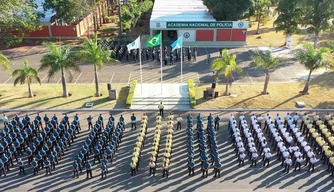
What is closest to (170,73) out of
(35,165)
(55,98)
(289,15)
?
(55,98)

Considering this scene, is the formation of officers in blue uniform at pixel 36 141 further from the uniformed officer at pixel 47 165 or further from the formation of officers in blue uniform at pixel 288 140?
the formation of officers in blue uniform at pixel 288 140

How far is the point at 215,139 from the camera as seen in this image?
21938mm

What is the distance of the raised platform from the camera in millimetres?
28062

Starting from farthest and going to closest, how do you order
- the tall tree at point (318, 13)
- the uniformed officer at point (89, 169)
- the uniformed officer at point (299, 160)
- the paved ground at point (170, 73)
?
the tall tree at point (318, 13)
the paved ground at point (170, 73)
the uniformed officer at point (299, 160)
the uniformed officer at point (89, 169)

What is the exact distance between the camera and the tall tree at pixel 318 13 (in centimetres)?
3606

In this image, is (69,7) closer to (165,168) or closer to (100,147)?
(100,147)

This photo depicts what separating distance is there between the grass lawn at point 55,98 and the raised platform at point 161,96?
121cm

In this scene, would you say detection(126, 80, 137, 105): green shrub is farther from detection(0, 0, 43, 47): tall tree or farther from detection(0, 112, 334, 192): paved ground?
detection(0, 0, 43, 47): tall tree

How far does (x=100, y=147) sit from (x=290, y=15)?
92.1 ft

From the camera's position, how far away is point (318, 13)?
36906 mm

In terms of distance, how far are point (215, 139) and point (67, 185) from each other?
358 inches

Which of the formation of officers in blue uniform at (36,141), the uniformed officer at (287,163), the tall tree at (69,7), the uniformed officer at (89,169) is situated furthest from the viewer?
the tall tree at (69,7)

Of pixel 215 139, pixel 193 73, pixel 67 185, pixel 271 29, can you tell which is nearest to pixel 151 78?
pixel 193 73

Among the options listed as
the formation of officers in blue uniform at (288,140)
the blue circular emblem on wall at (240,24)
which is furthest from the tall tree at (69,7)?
the formation of officers in blue uniform at (288,140)
